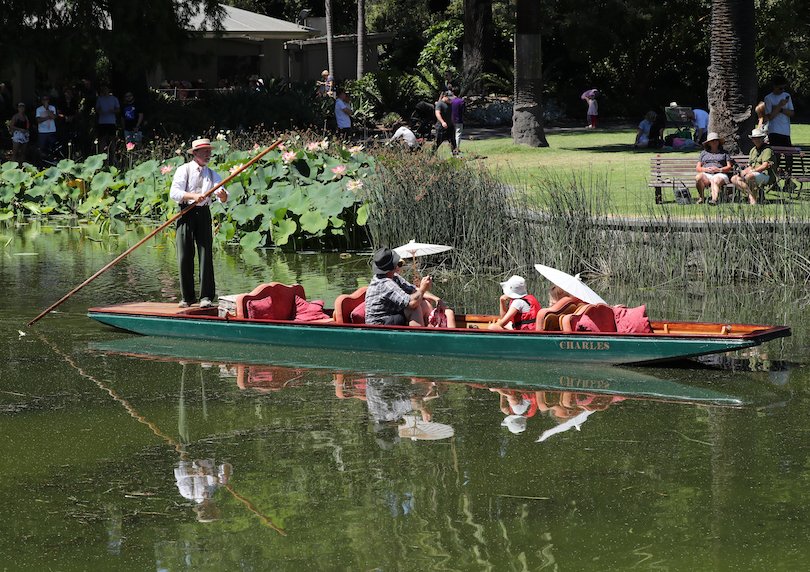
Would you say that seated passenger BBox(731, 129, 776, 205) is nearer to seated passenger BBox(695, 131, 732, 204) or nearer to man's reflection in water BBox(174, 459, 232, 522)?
seated passenger BBox(695, 131, 732, 204)

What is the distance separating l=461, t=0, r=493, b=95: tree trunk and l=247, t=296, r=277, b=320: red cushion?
24745mm

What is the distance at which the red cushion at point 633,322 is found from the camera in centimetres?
1112

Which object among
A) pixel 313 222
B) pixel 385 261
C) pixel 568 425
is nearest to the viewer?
pixel 568 425

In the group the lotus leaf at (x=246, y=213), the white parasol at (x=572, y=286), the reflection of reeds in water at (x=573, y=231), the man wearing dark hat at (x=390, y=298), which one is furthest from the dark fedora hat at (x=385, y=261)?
the lotus leaf at (x=246, y=213)

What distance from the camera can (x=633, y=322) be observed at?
1115 cm

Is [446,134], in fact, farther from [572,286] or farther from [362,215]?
[572,286]

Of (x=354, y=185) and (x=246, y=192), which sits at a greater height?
(x=354, y=185)

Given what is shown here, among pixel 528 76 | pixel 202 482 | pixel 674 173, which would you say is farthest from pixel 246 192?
pixel 202 482

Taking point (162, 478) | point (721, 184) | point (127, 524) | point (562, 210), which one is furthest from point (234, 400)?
point (721, 184)

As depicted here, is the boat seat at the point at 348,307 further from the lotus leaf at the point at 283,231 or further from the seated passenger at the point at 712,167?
the seated passenger at the point at 712,167

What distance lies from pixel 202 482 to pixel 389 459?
48.1 inches

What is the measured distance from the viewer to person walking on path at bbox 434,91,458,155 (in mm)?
25906

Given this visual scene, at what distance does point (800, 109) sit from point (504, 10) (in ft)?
28.6

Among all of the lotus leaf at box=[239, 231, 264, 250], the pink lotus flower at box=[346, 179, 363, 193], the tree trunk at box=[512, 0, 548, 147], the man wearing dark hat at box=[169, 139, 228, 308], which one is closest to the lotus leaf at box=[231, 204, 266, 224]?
the lotus leaf at box=[239, 231, 264, 250]
